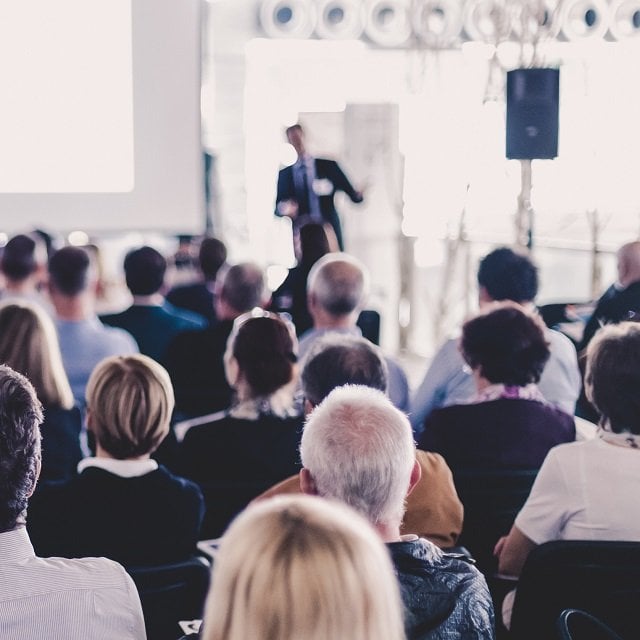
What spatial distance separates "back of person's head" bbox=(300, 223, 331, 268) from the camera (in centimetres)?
623

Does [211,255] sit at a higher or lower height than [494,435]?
higher

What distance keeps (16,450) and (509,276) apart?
2.79 m

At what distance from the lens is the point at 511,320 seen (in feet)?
10.0

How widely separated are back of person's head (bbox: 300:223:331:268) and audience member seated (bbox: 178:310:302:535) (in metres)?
3.18

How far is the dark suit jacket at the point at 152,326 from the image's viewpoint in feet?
14.9

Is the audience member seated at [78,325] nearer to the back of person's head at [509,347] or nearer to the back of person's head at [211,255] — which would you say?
the back of person's head at [211,255]

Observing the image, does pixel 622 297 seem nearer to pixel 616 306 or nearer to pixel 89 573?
pixel 616 306

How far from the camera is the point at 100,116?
17.4ft

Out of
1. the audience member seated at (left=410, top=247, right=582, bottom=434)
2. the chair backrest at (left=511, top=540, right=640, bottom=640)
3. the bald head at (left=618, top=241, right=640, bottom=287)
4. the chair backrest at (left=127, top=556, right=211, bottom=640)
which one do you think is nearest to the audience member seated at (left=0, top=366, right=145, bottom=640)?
the chair backrest at (left=127, top=556, right=211, bottom=640)

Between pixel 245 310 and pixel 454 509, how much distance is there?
2.25 metres

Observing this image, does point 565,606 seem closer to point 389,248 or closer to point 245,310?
point 245,310

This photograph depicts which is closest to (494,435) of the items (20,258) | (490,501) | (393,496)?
(490,501)

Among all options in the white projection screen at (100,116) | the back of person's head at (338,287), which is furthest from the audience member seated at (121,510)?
the white projection screen at (100,116)

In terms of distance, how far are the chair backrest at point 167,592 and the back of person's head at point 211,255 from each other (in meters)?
3.63
